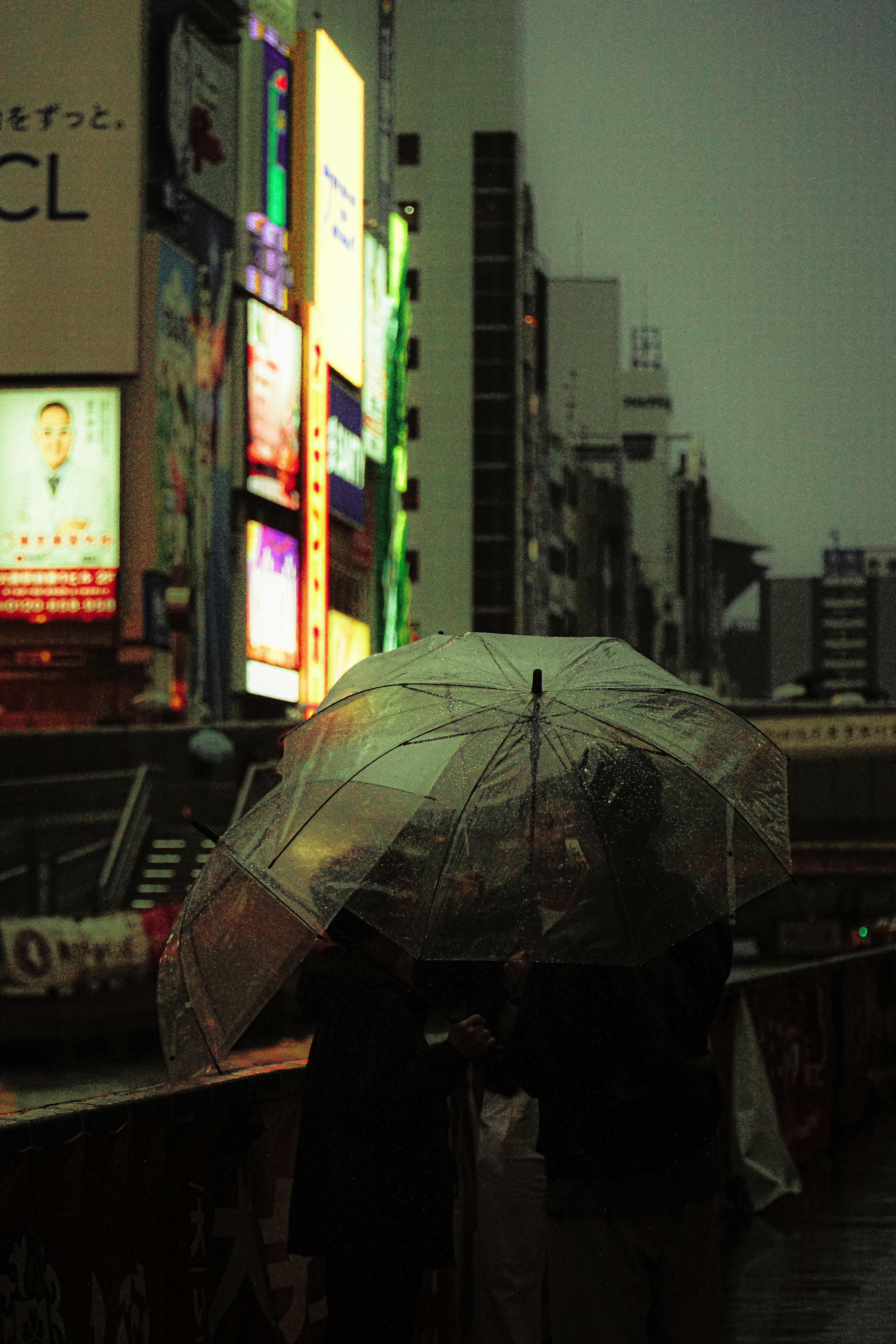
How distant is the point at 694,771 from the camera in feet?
14.0

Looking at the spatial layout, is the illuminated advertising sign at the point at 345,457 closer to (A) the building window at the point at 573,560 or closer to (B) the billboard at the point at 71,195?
(B) the billboard at the point at 71,195

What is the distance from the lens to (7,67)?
36000mm

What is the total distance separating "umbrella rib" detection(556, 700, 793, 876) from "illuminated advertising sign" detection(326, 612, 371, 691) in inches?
1545

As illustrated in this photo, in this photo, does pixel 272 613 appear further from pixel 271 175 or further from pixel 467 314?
pixel 467 314

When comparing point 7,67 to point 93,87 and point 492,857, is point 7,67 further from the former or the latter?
point 492,857

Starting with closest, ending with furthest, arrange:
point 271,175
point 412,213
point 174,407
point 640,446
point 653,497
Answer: point 174,407
point 271,175
point 412,213
point 653,497
point 640,446

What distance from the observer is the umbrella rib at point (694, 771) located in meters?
4.23

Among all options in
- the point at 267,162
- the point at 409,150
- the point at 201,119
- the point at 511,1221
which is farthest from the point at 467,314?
the point at 511,1221

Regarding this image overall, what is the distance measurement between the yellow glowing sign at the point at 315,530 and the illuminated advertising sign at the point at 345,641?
276 centimetres

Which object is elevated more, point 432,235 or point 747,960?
point 432,235

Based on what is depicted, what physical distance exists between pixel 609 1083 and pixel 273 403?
35.9 metres

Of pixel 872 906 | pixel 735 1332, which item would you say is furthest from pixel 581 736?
pixel 872 906

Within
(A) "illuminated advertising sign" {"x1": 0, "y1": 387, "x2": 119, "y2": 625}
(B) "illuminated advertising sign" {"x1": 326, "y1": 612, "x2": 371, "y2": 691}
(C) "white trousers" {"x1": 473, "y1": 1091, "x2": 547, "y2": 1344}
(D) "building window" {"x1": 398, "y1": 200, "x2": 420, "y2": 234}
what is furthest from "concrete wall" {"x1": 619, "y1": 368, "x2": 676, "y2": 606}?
(C) "white trousers" {"x1": 473, "y1": 1091, "x2": 547, "y2": 1344}

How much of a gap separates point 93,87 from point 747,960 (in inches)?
874
